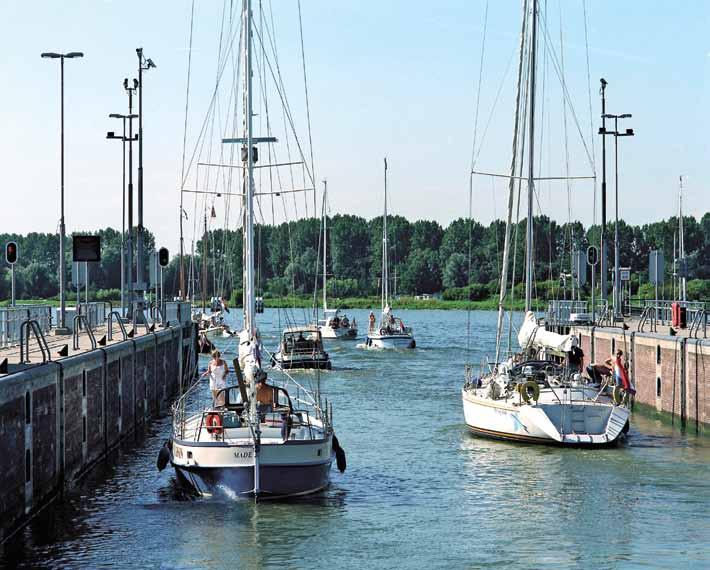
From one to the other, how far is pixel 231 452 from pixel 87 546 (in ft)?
11.5

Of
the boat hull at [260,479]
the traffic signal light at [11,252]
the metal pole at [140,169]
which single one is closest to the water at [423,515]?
the boat hull at [260,479]

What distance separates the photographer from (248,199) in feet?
87.7

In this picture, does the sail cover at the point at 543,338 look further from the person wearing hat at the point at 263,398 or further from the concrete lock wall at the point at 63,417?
the person wearing hat at the point at 263,398

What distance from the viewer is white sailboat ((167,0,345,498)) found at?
25578 mm

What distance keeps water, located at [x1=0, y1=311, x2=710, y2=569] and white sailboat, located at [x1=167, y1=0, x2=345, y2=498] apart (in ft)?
1.84

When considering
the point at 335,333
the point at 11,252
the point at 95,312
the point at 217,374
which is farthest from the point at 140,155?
the point at 335,333

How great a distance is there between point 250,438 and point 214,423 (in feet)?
3.35

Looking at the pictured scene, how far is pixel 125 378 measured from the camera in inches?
1548

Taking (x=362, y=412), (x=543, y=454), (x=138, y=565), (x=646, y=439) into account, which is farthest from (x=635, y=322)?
(x=138, y=565)

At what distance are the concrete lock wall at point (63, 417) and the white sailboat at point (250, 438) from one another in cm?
263

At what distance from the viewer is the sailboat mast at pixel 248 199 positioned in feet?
85.7

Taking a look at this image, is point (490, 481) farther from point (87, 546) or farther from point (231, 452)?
point (87, 546)

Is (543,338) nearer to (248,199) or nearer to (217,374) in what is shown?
(217,374)

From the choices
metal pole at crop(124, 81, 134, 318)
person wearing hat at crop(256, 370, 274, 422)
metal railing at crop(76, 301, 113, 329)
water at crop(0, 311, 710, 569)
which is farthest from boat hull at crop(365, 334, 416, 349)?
person wearing hat at crop(256, 370, 274, 422)
